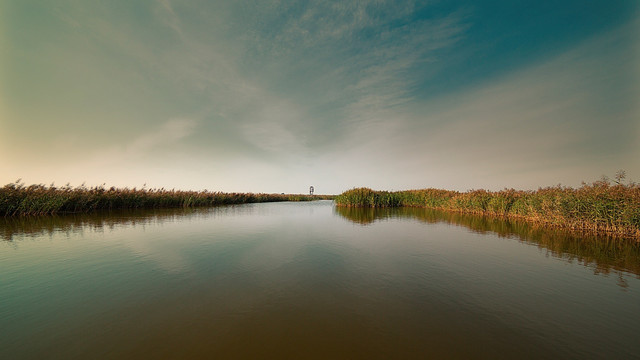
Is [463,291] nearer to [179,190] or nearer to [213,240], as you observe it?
[213,240]

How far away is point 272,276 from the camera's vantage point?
611 cm

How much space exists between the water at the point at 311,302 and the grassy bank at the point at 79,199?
44.9 ft

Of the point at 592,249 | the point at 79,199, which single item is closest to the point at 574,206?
the point at 592,249

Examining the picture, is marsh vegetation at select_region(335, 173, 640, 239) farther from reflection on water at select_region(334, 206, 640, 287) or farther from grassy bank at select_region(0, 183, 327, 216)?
grassy bank at select_region(0, 183, 327, 216)

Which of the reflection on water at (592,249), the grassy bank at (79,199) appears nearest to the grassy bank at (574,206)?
the reflection on water at (592,249)

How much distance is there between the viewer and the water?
3.28 meters

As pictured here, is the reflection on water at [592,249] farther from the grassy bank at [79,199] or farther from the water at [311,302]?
the grassy bank at [79,199]

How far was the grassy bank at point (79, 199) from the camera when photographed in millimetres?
17331

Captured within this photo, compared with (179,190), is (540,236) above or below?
below

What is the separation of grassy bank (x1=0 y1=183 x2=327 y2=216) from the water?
1367 centimetres

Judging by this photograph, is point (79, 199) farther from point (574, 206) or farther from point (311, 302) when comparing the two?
point (574, 206)

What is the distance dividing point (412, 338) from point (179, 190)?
4163 cm

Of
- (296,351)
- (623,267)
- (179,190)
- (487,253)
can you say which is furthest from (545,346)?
(179,190)

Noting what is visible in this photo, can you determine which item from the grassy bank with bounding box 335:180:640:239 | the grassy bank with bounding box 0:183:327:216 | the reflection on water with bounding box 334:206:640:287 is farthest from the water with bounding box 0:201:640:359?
the grassy bank with bounding box 0:183:327:216
